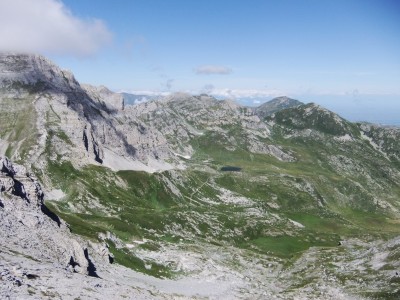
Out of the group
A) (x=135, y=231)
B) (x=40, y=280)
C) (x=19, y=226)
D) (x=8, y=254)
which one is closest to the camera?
(x=40, y=280)

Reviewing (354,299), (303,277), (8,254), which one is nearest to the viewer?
(8,254)

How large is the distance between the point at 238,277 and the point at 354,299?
3698 cm

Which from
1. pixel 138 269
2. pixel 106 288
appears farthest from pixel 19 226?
pixel 138 269

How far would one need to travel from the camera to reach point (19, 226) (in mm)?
71938

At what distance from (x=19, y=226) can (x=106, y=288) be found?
2346cm

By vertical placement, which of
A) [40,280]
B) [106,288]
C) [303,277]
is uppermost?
[40,280]

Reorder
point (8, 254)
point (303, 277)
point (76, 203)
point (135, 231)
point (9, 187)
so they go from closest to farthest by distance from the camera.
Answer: point (8, 254) < point (9, 187) < point (303, 277) < point (135, 231) < point (76, 203)

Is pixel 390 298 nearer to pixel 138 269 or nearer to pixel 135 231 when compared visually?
pixel 138 269

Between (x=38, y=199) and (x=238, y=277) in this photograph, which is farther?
(x=238, y=277)

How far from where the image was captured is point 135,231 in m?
161

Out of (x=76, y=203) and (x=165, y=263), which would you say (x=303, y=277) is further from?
(x=76, y=203)

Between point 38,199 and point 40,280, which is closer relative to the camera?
point 40,280

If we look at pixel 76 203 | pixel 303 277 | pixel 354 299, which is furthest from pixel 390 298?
pixel 76 203

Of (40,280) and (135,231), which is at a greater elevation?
(40,280)
